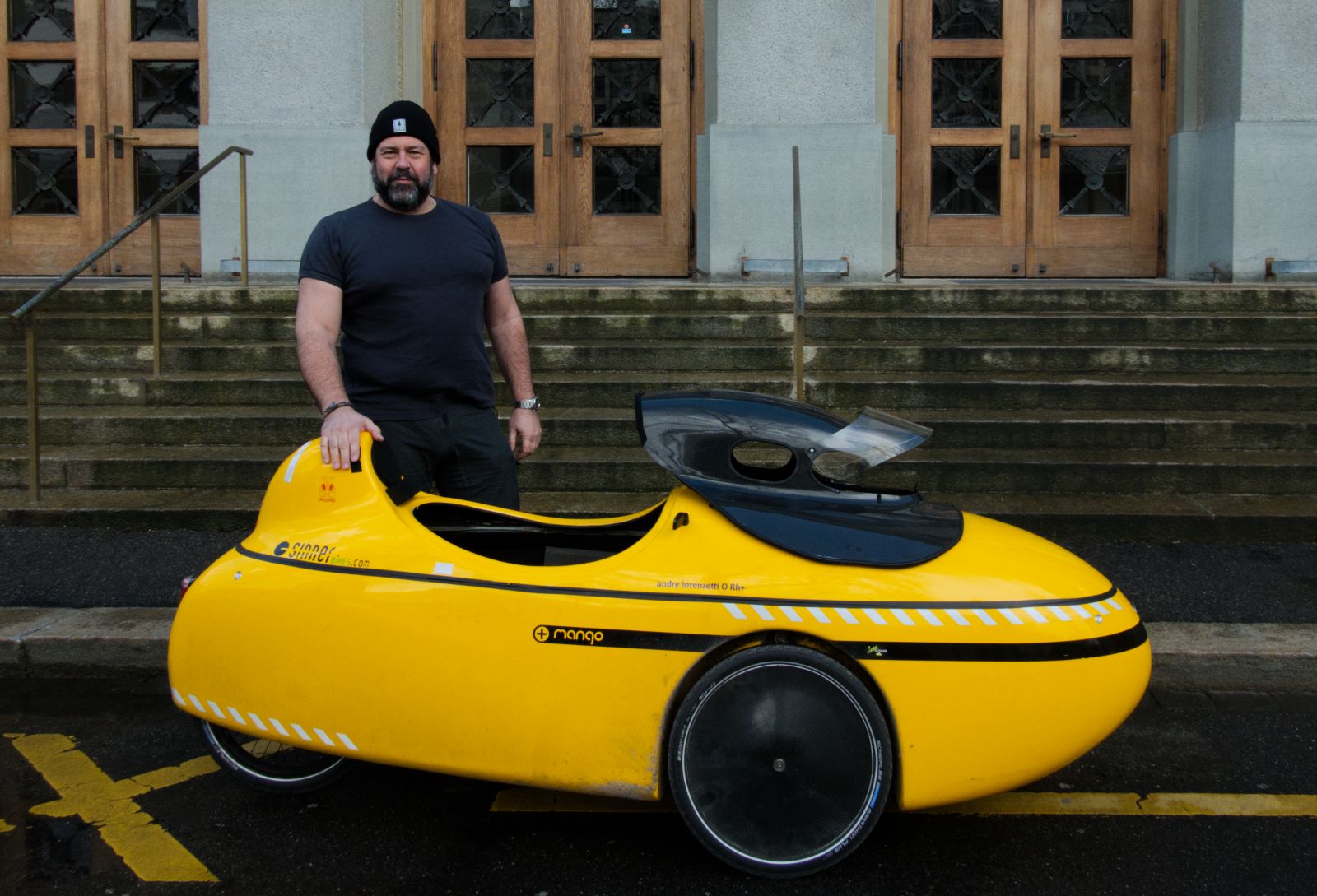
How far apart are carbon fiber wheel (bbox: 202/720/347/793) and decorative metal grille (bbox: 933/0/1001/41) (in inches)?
343

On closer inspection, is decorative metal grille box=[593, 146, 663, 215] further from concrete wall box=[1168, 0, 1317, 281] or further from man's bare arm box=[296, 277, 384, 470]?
man's bare arm box=[296, 277, 384, 470]

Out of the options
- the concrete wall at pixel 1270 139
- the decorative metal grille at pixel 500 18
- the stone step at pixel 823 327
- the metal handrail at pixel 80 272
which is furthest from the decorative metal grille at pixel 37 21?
the concrete wall at pixel 1270 139

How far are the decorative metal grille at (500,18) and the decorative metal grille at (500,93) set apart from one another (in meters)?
0.24

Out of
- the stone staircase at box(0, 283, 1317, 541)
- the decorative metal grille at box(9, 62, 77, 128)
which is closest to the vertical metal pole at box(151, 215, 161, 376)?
the stone staircase at box(0, 283, 1317, 541)

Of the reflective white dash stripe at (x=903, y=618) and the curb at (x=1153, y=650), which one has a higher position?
the reflective white dash stripe at (x=903, y=618)

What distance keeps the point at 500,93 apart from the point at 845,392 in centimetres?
484

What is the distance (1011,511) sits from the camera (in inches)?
238

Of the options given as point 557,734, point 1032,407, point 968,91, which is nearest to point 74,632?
point 557,734

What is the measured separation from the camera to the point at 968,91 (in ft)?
33.2

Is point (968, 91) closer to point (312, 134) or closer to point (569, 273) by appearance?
point (569, 273)

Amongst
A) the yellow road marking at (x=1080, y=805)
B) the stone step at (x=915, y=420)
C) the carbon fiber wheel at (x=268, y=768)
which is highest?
the stone step at (x=915, y=420)

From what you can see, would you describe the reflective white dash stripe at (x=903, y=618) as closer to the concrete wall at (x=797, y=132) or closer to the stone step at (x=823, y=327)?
the stone step at (x=823, y=327)

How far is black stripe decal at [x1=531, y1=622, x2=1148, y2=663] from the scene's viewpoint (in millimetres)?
2740

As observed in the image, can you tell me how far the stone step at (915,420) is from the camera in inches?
266
